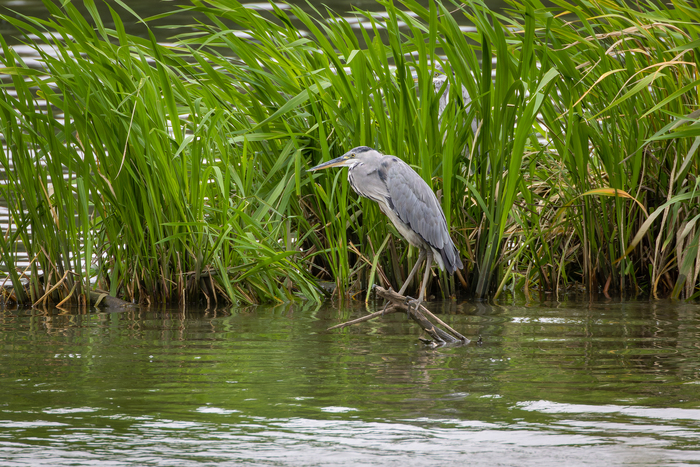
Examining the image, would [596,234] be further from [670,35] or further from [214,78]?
[214,78]

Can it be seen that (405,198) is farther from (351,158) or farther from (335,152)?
(335,152)

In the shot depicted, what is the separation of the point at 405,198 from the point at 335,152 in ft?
3.31

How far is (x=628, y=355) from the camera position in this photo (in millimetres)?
3193

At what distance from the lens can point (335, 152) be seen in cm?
525

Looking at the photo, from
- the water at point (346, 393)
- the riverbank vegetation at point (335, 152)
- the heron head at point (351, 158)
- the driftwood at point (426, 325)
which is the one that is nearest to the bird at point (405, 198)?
the heron head at point (351, 158)

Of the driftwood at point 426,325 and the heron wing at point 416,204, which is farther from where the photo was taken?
the heron wing at point 416,204

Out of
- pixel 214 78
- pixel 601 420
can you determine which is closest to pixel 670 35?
pixel 214 78

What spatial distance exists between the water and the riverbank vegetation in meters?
0.68

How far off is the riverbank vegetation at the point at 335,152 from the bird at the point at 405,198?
0.31 meters

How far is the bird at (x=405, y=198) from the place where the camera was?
171 inches

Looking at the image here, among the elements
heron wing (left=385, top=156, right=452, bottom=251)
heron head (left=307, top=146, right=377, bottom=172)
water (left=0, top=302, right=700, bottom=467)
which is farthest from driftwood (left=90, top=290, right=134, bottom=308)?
heron wing (left=385, top=156, right=452, bottom=251)

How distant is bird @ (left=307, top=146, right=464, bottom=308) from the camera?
4.34m

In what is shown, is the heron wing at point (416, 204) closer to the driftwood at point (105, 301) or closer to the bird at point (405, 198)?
the bird at point (405, 198)

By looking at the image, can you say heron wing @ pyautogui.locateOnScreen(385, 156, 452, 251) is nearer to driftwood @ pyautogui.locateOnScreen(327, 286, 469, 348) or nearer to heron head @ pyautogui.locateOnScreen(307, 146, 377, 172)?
heron head @ pyautogui.locateOnScreen(307, 146, 377, 172)
